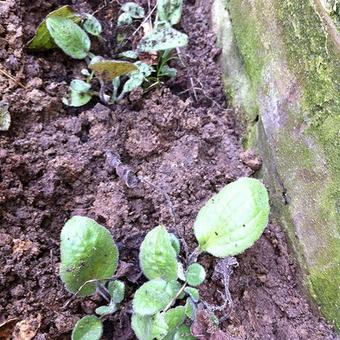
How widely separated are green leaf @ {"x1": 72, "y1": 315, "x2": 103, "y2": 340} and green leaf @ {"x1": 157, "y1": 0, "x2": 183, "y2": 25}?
76cm

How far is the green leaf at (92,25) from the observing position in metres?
1.31

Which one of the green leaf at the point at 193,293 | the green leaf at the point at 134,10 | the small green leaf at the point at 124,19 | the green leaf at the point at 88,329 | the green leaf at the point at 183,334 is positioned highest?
the green leaf at the point at 134,10

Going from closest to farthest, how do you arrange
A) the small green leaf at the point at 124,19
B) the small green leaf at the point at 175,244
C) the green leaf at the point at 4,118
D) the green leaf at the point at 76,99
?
the small green leaf at the point at 175,244
the green leaf at the point at 4,118
the green leaf at the point at 76,99
the small green leaf at the point at 124,19

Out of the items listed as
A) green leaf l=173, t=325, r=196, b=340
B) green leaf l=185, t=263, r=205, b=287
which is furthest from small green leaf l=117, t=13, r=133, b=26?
green leaf l=173, t=325, r=196, b=340

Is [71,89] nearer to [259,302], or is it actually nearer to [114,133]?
[114,133]

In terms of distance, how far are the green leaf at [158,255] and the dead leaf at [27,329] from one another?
0.22 m

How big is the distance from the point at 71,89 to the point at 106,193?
0.97ft

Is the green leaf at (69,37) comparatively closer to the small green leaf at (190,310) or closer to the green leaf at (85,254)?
the green leaf at (85,254)

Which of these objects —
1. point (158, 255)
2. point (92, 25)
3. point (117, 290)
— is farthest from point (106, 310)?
point (92, 25)

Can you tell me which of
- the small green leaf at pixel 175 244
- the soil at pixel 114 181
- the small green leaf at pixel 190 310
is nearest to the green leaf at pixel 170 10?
the soil at pixel 114 181

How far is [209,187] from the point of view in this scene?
1.14 m

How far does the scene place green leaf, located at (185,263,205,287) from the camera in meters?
0.98

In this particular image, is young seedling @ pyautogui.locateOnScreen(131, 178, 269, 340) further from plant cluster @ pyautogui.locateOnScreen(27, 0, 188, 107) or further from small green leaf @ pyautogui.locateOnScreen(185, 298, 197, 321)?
plant cluster @ pyautogui.locateOnScreen(27, 0, 188, 107)

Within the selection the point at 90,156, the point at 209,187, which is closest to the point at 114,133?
the point at 90,156
